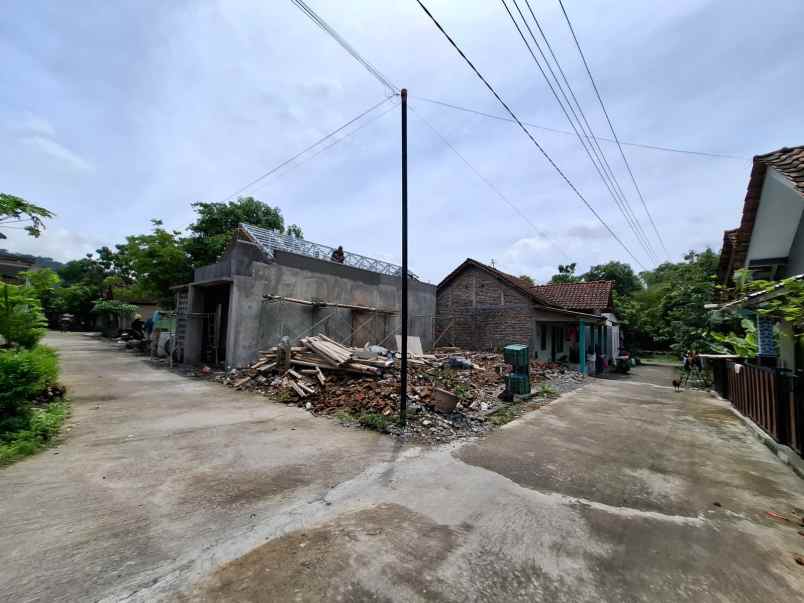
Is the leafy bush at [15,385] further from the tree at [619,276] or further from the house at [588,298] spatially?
the tree at [619,276]

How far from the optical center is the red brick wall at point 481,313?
1856 centimetres

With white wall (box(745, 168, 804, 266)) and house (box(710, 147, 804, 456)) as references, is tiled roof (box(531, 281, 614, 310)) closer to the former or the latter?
house (box(710, 147, 804, 456))

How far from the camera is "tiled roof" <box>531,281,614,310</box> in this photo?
66.6 ft

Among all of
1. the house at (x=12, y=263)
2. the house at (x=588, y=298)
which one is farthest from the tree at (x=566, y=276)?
the house at (x=12, y=263)

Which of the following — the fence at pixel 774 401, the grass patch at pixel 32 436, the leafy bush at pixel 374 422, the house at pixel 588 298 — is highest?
the house at pixel 588 298

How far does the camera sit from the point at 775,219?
6.82 m

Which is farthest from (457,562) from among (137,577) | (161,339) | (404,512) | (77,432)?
(161,339)

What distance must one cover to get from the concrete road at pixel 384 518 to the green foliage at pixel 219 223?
18080mm

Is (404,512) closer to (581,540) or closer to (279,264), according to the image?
(581,540)

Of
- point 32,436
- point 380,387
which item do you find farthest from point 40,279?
point 380,387

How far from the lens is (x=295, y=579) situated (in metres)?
2.64

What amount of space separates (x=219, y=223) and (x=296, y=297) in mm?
15218

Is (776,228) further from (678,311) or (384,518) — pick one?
(678,311)

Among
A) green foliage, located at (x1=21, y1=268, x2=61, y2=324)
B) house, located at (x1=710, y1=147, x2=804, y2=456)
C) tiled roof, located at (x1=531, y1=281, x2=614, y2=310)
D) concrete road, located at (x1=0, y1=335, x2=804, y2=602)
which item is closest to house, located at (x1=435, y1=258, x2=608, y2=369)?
tiled roof, located at (x1=531, y1=281, x2=614, y2=310)
